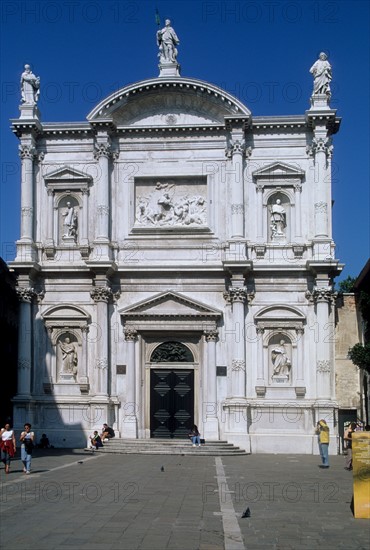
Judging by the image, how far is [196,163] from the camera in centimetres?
3788

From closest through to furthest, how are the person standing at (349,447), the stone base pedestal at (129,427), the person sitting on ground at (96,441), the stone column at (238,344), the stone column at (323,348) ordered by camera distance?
the person standing at (349,447), the person sitting on ground at (96,441), the stone column at (323,348), the stone column at (238,344), the stone base pedestal at (129,427)

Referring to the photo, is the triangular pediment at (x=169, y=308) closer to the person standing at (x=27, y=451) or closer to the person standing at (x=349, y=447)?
the person standing at (x=349, y=447)

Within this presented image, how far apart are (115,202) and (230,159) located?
213 inches

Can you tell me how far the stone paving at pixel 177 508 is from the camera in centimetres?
1379

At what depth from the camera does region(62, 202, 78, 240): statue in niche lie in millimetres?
37781

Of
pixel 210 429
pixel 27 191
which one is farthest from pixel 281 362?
pixel 27 191

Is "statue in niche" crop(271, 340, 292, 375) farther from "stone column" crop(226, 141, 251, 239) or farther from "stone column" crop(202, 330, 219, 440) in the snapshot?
"stone column" crop(226, 141, 251, 239)

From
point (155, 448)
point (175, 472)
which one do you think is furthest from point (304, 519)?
point (155, 448)

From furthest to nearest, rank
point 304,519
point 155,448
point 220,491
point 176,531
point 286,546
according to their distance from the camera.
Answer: point 155,448 < point 220,491 < point 304,519 < point 176,531 < point 286,546

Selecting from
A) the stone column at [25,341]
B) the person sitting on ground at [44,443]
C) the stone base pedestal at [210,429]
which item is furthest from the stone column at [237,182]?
the person sitting on ground at [44,443]

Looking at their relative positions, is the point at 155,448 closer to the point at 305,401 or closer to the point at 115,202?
the point at 305,401

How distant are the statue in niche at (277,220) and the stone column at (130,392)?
7462 mm

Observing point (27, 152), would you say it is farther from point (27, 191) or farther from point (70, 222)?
point (70, 222)

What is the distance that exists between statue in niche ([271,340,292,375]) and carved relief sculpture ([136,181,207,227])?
6456 mm
